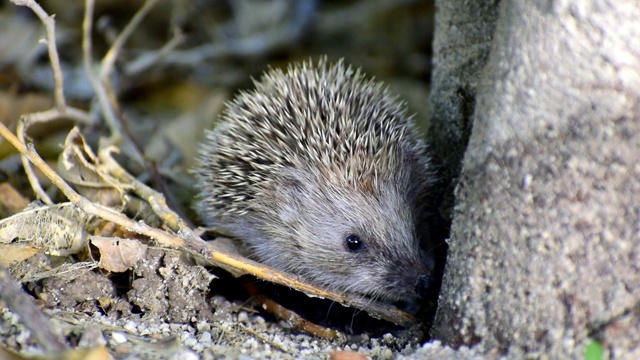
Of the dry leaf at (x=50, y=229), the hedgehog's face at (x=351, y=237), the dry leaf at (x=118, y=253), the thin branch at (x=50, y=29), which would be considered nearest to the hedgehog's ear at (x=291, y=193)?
the hedgehog's face at (x=351, y=237)

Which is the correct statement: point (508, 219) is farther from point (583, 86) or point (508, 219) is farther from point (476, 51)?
point (476, 51)

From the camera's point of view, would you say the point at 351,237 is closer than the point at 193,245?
No

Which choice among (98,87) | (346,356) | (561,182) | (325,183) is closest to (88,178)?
(98,87)

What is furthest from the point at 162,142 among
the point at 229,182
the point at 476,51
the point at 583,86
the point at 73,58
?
the point at 583,86

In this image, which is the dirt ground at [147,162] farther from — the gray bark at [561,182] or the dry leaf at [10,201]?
the gray bark at [561,182]

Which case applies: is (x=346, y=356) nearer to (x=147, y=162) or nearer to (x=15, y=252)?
(x=15, y=252)

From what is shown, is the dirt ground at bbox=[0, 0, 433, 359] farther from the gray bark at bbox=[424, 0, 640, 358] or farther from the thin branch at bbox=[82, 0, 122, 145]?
the gray bark at bbox=[424, 0, 640, 358]

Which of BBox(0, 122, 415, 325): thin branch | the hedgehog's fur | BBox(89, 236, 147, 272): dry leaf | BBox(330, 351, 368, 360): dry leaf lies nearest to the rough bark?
the hedgehog's fur
